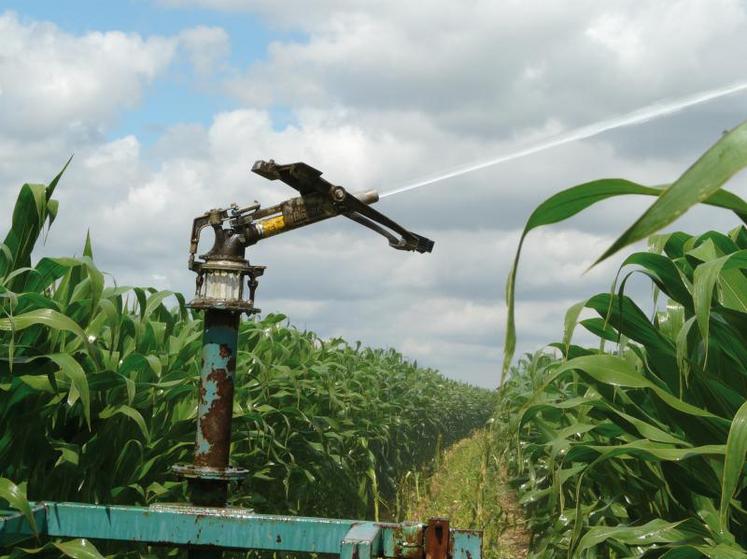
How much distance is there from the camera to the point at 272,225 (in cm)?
243

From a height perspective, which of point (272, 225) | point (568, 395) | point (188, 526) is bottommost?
point (188, 526)

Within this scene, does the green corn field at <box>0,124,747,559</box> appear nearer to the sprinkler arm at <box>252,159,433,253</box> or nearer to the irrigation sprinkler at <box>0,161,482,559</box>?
the irrigation sprinkler at <box>0,161,482,559</box>

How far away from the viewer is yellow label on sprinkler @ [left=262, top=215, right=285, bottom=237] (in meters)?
2.42

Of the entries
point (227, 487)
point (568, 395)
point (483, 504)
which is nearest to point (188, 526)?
point (227, 487)

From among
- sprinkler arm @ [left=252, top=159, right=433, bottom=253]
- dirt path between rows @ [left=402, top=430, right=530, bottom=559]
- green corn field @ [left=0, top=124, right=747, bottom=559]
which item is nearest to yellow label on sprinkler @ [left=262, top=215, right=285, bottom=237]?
sprinkler arm @ [left=252, top=159, right=433, bottom=253]

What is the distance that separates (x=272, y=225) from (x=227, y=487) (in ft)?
2.29

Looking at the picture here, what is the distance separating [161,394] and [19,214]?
0.79 metres

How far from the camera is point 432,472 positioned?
11.2 metres

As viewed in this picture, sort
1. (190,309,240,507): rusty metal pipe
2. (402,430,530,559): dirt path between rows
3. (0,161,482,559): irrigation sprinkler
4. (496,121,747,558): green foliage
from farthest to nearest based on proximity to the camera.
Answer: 1. (402,430,530,559): dirt path between rows
2. (190,309,240,507): rusty metal pipe
3. (496,121,747,558): green foliage
4. (0,161,482,559): irrigation sprinkler

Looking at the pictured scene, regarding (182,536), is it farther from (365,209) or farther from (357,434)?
(357,434)

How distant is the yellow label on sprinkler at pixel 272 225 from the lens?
242 cm

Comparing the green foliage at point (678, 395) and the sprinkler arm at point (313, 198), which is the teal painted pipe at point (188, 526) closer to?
the green foliage at point (678, 395)

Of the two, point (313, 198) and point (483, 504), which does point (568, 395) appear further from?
point (483, 504)

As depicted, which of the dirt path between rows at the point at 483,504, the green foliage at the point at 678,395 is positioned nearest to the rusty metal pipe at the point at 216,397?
the green foliage at the point at 678,395
